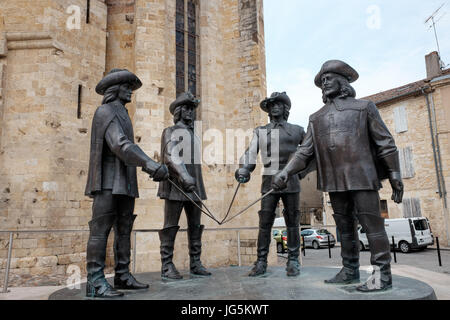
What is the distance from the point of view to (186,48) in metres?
11.2

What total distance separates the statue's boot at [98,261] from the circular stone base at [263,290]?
0.36ft

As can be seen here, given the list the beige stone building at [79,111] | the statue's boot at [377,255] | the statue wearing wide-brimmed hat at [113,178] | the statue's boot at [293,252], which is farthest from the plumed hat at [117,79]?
the beige stone building at [79,111]

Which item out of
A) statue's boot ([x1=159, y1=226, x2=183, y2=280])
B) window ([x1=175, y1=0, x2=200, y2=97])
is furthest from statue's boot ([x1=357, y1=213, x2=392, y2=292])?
window ([x1=175, y1=0, x2=200, y2=97])

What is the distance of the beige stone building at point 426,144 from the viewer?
669 inches

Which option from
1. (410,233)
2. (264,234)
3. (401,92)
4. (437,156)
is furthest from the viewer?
(401,92)

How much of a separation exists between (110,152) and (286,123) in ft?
7.06

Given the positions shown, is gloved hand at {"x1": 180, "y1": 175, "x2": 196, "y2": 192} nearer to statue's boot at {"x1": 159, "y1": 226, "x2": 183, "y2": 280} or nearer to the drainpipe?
statue's boot at {"x1": 159, "y1": 226, "x2": 183, "y2": 280}

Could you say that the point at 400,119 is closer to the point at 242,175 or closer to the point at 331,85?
the point at 331,85

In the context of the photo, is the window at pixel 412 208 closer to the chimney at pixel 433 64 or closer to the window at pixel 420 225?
the window at pixel 420 225

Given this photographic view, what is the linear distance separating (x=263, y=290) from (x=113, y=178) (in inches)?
66.6

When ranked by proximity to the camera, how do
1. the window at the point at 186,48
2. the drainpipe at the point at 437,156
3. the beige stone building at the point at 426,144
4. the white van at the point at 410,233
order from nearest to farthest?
the window at the point at 186,48 < the white van at the point at 410,233 < the drainpipe at the point at 437,156 < the beige stone building at the point at 426,144

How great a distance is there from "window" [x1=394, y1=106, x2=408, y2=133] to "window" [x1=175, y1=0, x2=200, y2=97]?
1317 cm

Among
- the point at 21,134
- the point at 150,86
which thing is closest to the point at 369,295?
the point at 150,86

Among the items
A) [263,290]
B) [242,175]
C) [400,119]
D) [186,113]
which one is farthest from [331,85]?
[400,119]
